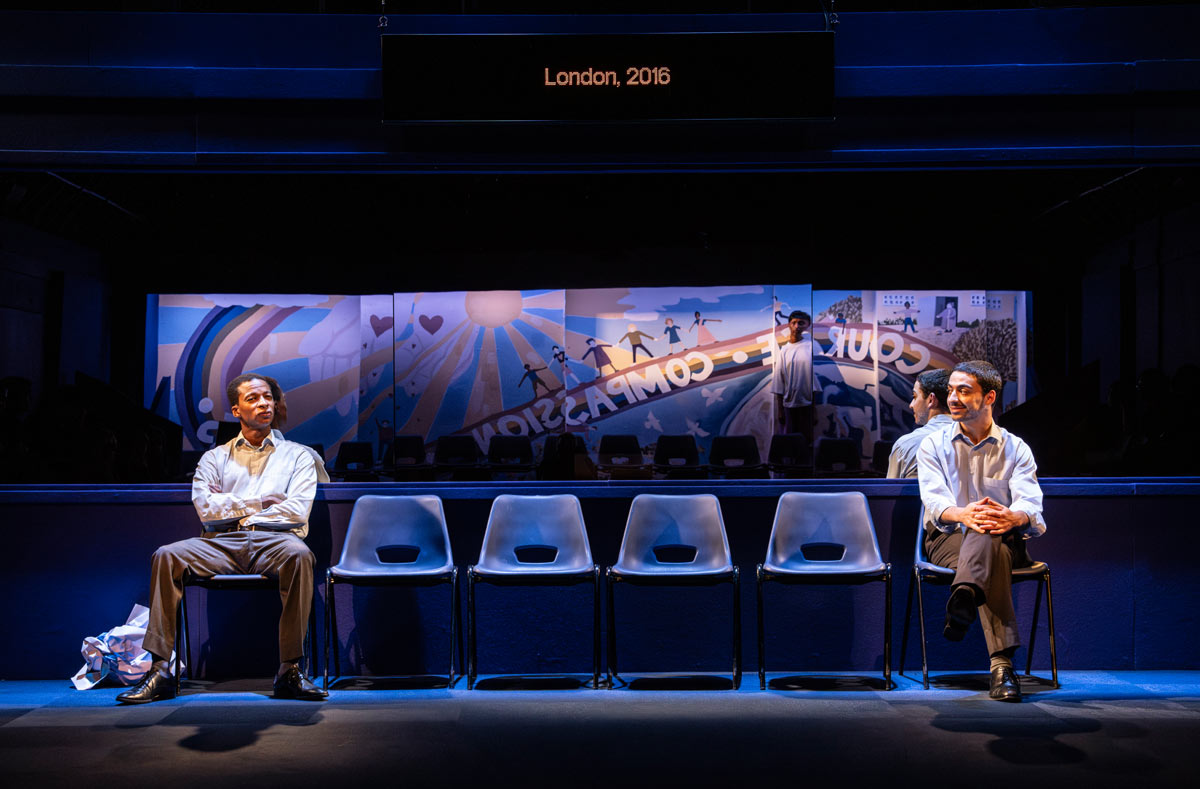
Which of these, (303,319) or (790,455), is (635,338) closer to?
(790,455)

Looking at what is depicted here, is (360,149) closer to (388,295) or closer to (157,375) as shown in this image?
(157,375)

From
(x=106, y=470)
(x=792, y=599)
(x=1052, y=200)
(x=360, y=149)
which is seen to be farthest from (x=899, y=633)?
(x=106, y=470)

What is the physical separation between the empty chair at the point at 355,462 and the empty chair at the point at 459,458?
587 mm

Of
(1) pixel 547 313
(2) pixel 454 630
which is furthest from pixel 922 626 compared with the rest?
(1) pixel 547 313

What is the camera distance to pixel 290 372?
776 cm

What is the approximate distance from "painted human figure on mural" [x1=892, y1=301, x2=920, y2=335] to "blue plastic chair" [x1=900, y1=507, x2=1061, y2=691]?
4149 millimetres

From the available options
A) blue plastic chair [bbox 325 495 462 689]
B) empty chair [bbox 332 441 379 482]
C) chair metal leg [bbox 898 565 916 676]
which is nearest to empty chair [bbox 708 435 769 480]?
empty chair [bbox 332 441 379 482]

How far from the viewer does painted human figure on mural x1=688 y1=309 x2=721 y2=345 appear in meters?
8.95

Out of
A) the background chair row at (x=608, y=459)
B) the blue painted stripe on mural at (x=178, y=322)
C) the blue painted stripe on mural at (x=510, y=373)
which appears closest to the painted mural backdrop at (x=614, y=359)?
the blue painted stripe on mural at (x=510, y=373)

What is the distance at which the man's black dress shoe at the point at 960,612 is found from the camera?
3861mm

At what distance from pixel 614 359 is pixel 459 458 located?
1.77 meters

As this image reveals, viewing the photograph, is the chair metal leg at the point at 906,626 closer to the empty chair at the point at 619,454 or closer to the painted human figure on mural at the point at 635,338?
the empty chair at the point at 619,454

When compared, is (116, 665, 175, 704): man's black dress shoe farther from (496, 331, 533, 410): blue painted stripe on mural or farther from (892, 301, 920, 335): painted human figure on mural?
(892, 301, 920, 335): painted human figure on mural

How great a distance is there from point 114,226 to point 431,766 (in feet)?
13.3
